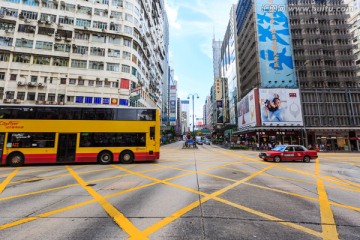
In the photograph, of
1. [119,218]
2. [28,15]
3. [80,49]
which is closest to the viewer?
[119,218]

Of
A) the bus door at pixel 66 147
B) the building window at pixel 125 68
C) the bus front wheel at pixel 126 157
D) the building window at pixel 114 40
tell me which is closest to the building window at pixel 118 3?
the building window at pixel 114 40

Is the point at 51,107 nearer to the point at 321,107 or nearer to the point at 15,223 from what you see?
the point at 15,223

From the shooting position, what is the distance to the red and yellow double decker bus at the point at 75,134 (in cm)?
1357

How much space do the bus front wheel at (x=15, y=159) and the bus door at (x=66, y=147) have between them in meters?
2.54

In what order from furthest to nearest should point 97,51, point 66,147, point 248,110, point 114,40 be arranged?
point 248,110
point 114,40
point 97,51
point 66,147

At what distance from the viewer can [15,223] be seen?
171 inches

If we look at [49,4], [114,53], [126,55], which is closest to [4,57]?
[49,4]

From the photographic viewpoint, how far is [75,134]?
47.1ft

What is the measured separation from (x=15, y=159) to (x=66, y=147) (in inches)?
141

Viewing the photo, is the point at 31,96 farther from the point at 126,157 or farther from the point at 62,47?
the point at 126,157

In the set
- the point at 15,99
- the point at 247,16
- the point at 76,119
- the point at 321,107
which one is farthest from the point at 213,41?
the point at 76,119

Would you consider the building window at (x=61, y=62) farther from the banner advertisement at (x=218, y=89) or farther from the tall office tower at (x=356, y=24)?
the tall office tower at (x=356, y=24)

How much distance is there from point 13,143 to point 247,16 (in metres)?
64.3

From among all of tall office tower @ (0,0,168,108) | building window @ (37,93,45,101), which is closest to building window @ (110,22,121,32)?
tall office tower @ (0,0,168,108)
